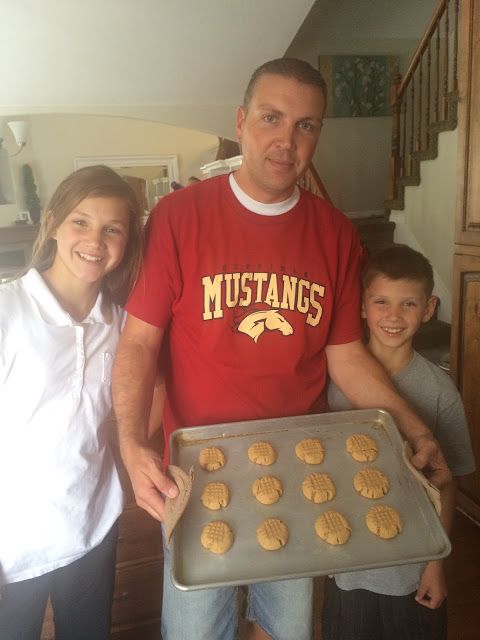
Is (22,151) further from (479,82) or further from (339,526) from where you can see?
(339,526)

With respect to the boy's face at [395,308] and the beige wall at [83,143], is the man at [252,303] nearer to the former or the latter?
Result: the boy's face at [395,308]

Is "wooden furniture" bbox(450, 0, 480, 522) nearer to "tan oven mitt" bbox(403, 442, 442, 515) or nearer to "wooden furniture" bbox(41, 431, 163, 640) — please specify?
"tan oven mitt" bbox(403, 442, 442, 515)

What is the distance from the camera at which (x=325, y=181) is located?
5902 millimetres

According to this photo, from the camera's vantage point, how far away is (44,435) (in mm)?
1062

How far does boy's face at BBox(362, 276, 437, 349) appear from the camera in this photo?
132 cm

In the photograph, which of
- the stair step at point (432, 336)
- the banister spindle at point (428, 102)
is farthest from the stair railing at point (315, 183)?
the stair step at point (432, 336)

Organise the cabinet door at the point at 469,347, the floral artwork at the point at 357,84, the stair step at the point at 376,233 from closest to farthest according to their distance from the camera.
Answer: the cabinet door at the point at 469,347 → the stair step at the point at 376,233 → the floral artwork at the point at 357,84

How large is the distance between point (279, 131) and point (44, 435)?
92cm

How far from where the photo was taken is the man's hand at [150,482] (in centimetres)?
94

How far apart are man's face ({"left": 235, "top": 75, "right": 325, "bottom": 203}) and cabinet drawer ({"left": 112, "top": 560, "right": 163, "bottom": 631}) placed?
5.57ft

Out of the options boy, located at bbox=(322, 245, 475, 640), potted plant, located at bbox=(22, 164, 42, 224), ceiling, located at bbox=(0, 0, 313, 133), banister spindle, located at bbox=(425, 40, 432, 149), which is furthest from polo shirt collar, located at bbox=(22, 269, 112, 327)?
potted plant, located at bbox=(22, 164, 42, 224)

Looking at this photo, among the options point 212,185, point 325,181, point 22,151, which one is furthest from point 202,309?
point 22,151

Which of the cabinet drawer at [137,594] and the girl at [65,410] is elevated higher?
the girl at [65,410]

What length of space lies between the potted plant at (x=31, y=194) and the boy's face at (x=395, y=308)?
7093 mm
